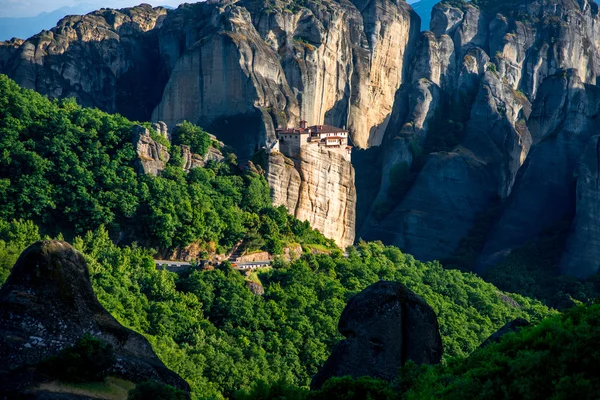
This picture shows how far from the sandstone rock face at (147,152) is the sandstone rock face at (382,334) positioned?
36075 mm

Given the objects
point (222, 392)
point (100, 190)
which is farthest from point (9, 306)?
point (100, 190)

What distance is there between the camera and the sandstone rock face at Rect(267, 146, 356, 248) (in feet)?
210

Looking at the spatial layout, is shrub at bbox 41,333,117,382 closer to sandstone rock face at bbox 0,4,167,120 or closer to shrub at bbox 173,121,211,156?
shrub at bbox 173,121,211,156

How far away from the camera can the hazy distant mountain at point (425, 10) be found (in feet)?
488

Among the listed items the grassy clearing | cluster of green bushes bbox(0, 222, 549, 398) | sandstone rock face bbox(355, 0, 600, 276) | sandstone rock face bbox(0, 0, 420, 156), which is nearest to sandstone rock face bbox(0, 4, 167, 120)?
sandstone rock face bbox(0, 0, 420, 156)

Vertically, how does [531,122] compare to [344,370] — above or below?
above

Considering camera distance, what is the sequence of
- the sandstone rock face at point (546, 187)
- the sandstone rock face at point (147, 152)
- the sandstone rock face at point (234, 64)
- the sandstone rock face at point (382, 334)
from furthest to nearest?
the sandstone rock face at point (546, 187), the sandstone rock face at point (234, 64), the sandstone rock face at point (147, 152), the sandstone rock face at point (382, 334)

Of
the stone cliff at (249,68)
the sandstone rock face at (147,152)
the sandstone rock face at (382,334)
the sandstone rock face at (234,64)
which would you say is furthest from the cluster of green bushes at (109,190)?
the sandstone rock face at (382,334)

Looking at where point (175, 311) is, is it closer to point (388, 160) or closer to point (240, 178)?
point (240, 178)

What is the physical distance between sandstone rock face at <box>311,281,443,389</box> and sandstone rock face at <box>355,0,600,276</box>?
56.1 metres

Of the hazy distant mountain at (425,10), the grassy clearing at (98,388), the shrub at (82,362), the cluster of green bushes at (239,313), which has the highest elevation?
the hazy distant mountain at (425,10)

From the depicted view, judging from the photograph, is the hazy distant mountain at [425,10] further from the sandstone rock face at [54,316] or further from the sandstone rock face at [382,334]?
the sandstone rock face at [54,316]

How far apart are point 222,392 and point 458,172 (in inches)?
2062

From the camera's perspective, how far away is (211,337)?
4519cm
